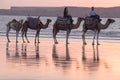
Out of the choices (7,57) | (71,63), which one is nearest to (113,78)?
(71,63)

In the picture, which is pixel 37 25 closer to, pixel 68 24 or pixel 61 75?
pixel 68 24

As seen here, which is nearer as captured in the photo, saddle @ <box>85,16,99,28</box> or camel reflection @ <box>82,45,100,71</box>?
camel reflection @ <box>82,45,100,71</box>

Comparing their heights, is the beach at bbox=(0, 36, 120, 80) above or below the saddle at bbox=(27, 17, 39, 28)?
below

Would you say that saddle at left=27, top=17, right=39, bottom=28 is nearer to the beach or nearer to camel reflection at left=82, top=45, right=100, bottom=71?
the beach

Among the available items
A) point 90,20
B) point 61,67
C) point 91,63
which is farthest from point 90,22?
point 61,67

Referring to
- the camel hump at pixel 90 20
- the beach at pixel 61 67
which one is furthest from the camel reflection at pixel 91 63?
the camel hump at pixel 90 20

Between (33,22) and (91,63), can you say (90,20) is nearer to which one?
(33,22)

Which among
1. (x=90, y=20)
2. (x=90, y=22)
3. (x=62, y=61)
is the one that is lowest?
(x=62, y=61)

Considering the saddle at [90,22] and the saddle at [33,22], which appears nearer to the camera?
the saddle at [90,22]

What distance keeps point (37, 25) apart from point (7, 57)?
13559mm

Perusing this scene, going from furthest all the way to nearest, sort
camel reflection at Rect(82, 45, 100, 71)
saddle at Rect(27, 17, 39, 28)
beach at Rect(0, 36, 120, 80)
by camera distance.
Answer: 1. saddle at Rect(27, 17, 39, 28)
2. camel reflection at Rect(82, 45, 100, 71)
3. beach at Rect(0, 36, 120, 80)

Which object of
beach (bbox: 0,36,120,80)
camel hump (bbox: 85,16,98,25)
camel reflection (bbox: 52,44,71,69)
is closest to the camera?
beach (bbox: 0,36,120,80)

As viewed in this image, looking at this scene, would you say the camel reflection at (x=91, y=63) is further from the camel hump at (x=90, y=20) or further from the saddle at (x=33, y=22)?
the saddle at (x=33, y=22)

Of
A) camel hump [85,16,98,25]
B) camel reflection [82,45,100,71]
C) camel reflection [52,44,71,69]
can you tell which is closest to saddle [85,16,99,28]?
camel hump [85,16,98,25]
